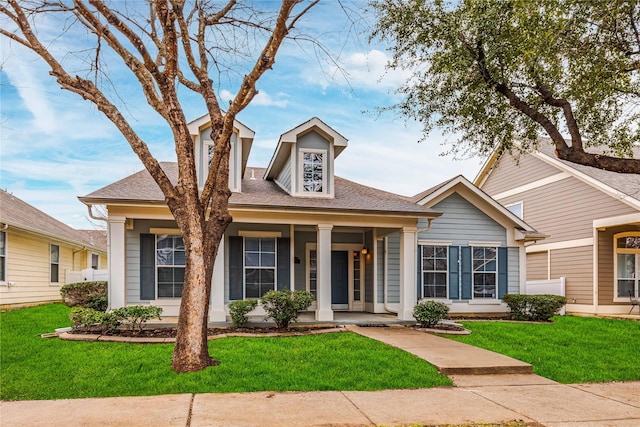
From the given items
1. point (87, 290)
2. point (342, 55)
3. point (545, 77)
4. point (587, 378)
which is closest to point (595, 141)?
point (545, 77)

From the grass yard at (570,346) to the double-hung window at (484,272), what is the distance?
78.4 inches

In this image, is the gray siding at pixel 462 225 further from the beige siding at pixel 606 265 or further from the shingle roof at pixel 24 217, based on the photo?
the shingle roof at pixel 24 217

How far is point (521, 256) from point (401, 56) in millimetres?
7850

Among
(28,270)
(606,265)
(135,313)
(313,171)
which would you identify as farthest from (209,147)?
(606,265)

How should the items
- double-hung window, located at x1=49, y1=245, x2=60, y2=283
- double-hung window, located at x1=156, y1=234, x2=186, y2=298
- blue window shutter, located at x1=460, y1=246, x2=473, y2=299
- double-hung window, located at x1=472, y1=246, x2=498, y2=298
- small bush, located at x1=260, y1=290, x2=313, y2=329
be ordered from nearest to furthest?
small bush, located at x1=260, y1=290, x2=313, y2=329, double-hung window, located at x1=156, y1=234, x2=186, y2=298, blue window shutter, located at x1=460, y1=246, x2=473, y2=299, double-hung window, located at x1=472, y1=246, x2=498, y2=298, double-hung window, located at x1=49, y1=245, x2=60, y2=283

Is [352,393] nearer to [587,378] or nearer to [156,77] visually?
[587,378]

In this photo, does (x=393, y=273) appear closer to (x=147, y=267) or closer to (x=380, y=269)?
(x=380, y=269)

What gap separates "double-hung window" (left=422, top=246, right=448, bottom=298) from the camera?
14.0 metres

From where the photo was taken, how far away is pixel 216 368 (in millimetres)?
6727

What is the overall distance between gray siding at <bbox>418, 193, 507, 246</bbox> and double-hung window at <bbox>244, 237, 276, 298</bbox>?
4474 mm

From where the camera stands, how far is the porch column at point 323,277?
11.6 m

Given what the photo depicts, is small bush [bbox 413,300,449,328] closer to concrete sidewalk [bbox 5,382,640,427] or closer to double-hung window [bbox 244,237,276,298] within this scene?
double-hung window [bbox 244,237,276,298]

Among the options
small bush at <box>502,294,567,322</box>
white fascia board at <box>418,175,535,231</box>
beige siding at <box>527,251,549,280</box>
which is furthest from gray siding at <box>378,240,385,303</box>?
beige siding at <box>527,251,549,280</box>

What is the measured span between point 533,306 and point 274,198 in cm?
751
